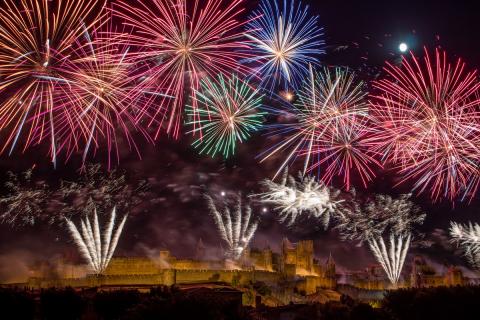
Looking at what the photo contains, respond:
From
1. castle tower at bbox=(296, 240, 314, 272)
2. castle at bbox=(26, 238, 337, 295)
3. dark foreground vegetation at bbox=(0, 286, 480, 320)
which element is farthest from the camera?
castle tower at bbox=(296, 240, 314, 272)

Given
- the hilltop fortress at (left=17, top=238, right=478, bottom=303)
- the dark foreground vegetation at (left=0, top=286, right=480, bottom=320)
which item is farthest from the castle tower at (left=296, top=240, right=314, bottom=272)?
the dark foreground vegetation at (left=0, top=286, right=480, bottom=320)

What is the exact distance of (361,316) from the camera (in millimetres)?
26094

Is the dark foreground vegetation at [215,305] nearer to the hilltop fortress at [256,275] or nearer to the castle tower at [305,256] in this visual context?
the hilltop fortress at [256,275]

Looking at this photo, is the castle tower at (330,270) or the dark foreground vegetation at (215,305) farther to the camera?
the castle tower at (330,270)

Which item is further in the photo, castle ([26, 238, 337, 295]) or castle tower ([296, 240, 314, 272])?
castle tower ([296, 240, 314, 272])

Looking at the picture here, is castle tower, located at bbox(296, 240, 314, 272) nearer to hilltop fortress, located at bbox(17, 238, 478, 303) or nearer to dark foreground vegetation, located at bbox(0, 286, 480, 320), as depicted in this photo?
hilltop fortress, located at bbox(17, 238, 478, 303)

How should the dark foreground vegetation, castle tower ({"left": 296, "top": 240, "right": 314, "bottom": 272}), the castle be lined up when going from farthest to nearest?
castle tower ({"left": 296, "top": 240, "right": 314, "bottom": 272}) < the castle < the dark foreground vegetation

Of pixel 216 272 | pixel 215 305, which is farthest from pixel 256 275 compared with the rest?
pixel 215 305

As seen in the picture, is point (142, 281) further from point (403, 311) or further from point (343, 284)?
point (403, 311)

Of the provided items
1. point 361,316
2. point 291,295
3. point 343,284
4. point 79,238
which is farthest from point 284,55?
point 343,284

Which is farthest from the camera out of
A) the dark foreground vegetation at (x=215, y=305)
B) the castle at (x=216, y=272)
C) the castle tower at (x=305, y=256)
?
the castle tower at (x=305, y=256)

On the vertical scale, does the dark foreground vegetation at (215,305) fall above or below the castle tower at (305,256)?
below

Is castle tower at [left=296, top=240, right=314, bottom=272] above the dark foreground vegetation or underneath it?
above

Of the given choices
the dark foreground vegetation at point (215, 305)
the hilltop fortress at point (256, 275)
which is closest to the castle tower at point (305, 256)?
the hilltop fortress at point (256, 275)
